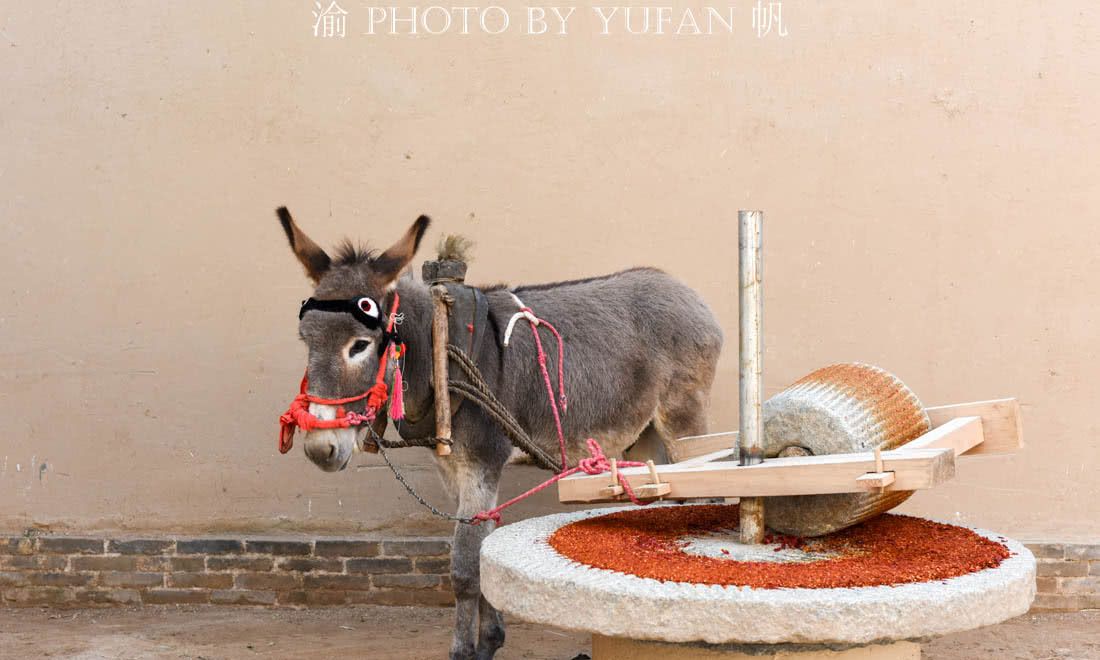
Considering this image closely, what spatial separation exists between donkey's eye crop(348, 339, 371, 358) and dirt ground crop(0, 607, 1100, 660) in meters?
1.78

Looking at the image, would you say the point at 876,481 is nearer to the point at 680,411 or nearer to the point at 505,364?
the point at 505,364

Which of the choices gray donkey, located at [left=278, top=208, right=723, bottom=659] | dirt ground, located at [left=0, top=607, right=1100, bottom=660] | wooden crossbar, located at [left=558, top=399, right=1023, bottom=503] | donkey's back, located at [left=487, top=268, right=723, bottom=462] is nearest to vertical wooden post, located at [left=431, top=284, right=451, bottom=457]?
Result: gray donkey, located at [left=278, top=208, right=723, bottom=659]

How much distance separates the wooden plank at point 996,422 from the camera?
3.24m

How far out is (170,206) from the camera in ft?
17.9

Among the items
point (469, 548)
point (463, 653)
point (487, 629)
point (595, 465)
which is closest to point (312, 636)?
point (487, 629)

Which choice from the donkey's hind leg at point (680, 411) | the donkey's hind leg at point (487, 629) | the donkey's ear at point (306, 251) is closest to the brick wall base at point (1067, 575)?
the donkey's hind leg at point (680, 411)

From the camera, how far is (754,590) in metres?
2.48

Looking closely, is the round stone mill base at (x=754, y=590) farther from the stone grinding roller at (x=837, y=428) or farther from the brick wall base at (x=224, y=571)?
the brick wall base at (x=224, y=571)

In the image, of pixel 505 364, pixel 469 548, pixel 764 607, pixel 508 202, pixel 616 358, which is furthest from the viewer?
pixel 508 202

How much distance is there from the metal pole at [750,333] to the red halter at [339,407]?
1319 mm

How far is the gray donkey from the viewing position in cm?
361

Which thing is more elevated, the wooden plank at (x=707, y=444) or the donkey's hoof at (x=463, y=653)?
the wooden plank at (x=707, y=444)

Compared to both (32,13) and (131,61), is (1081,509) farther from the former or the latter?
(32,13)

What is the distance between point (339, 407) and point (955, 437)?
6.34ft
